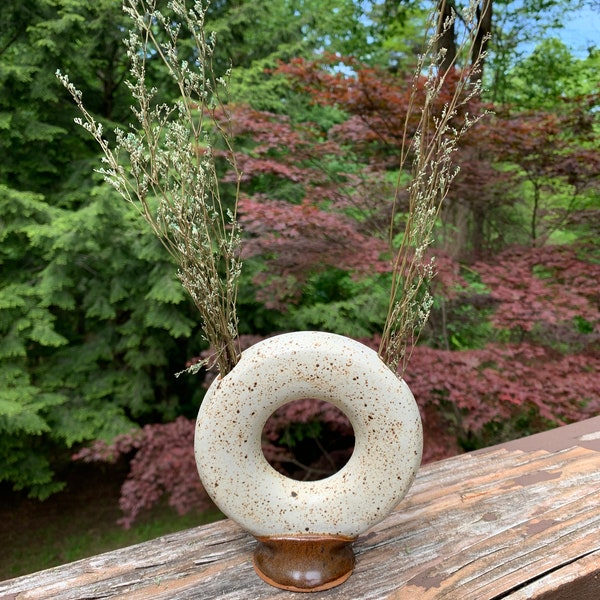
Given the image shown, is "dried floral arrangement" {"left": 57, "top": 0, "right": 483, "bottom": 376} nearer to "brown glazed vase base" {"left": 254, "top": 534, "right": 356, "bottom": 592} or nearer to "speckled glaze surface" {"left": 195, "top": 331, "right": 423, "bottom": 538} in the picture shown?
"speckled glaze surface" {"left": 195, "top": 331, "right": 423, "bottom": 538}

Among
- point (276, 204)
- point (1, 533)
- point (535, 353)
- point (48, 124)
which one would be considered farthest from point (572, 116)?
point (1, 533)

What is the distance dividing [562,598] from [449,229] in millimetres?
2637

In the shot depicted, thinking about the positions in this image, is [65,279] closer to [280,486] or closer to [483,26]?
[280,486]

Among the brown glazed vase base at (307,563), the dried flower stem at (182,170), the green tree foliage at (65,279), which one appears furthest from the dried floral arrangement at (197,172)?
the green tree foliage at (65,279)

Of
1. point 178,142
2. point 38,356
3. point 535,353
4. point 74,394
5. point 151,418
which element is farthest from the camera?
point 151,418

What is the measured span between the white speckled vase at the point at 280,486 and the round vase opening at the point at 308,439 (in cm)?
134

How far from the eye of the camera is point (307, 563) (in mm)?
982

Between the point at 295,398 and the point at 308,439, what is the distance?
2.90 m

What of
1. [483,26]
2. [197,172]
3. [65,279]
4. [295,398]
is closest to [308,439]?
[65,279]

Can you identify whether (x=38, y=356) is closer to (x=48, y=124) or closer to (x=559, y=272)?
(x=48, y=124)

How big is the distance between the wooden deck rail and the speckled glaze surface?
0.39 feet

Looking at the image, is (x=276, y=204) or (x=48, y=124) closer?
(x=276, y=204)

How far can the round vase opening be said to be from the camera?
8.13 ft

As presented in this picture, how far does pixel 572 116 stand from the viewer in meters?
2.60
